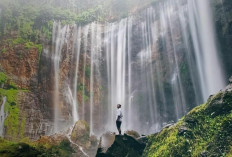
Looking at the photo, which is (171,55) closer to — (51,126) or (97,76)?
(97,76)

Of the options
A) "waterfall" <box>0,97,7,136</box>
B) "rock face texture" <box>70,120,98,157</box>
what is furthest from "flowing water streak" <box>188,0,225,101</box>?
"waterfall" <box>0,97,7,136</box>

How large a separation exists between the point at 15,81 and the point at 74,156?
11.4m

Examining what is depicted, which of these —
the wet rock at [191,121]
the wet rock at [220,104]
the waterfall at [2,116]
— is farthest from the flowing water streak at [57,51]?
the wet rock at [220,104]

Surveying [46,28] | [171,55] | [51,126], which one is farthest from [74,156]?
[46,28]

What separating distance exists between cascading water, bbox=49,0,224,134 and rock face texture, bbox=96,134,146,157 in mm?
9589

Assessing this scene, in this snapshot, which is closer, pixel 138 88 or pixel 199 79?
pixel 199 79

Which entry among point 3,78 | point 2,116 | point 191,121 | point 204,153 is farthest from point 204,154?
point 3,78

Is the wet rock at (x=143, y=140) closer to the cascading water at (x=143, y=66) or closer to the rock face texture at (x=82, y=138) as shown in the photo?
the rock face texture at (x=82, y=138)

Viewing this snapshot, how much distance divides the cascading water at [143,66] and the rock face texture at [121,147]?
9.59 metres

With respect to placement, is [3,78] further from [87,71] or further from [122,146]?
[122,146]

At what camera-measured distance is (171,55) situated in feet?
73.9

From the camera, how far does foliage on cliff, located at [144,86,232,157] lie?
8.46m

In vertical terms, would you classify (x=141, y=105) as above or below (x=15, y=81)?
below

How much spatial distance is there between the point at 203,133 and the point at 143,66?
51.0 feet
